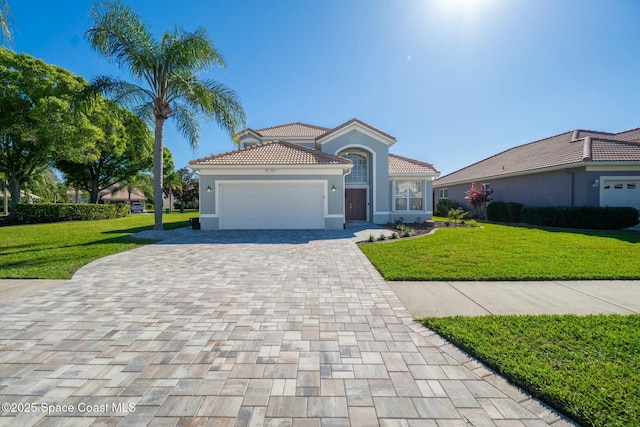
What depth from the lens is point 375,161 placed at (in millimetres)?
16812

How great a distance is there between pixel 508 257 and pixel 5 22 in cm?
1392

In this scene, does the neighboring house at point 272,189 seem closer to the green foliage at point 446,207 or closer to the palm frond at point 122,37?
the palm frond at point 122,37

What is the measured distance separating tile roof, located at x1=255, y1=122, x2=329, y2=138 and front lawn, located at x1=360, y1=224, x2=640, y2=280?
13.7m

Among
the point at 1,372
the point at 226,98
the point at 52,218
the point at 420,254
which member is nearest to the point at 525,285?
the point at 420,254

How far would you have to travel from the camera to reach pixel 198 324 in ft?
12.3

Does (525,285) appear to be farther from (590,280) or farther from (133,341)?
(133,341)

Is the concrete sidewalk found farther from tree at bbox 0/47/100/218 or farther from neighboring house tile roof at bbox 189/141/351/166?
tree at bbox 0/47/100/218

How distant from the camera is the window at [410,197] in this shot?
18234 millimetres

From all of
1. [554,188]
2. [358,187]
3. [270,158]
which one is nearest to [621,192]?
[554,188]

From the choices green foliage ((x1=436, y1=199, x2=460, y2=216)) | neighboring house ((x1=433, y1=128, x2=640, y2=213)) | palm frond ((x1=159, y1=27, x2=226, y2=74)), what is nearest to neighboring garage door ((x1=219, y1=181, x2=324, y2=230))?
palm frond ((x1=159, y1=27, x2=226, y2=74))

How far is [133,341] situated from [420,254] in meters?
7.00

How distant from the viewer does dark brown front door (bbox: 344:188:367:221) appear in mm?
17578

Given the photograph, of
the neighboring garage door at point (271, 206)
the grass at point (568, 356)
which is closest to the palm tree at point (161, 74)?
the neighboring garage door at point (271, 206)

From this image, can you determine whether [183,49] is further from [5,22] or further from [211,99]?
[5,22]
